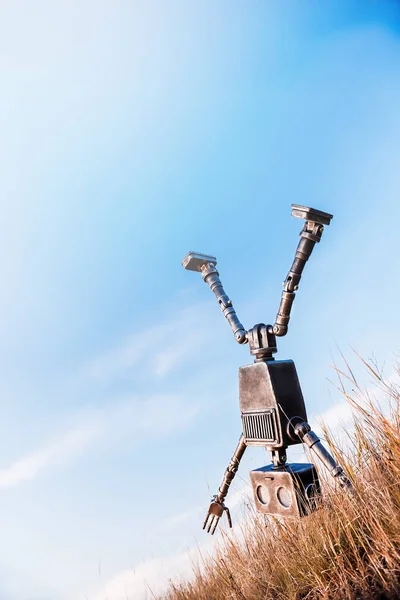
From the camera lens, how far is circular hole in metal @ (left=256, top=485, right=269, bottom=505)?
296cm

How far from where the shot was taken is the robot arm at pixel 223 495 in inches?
132

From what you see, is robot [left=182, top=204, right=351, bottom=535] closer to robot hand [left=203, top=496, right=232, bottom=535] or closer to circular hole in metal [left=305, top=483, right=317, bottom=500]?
circular hole in metal [left=305, top=483, right=317, bottom=500]

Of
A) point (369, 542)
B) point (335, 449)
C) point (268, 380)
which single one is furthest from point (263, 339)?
point (369, 542)

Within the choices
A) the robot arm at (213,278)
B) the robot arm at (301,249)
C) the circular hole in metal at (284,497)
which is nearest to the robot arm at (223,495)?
the circular hole in metal at (284,497)

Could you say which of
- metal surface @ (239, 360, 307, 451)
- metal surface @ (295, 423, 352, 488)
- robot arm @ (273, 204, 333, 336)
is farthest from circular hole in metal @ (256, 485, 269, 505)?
robot arm @ (273, 204, 333, 336)

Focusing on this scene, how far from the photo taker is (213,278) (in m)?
3.82

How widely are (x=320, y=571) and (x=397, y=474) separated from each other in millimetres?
Result: 577

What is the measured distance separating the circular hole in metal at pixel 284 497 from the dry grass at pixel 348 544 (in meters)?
0.10

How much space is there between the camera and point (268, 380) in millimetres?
2988

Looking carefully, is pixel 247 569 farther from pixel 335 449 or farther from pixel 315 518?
pixel 335 449

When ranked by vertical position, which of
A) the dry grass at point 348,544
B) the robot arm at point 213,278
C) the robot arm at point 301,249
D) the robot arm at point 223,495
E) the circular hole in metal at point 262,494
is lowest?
the dry grass at point 348,544

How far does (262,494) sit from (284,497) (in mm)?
220

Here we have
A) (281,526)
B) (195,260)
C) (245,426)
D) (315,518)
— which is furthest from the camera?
(195,260)

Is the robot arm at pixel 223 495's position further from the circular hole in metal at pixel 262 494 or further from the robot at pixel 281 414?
the circular hole in metal at pixel 262 494
